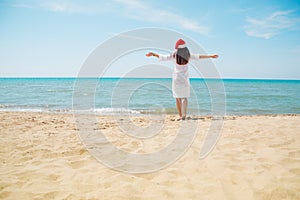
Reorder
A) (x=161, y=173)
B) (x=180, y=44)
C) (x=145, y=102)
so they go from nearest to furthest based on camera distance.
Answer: (x=161, y=173) → (x=180, y=44) → (x=145, y=102)

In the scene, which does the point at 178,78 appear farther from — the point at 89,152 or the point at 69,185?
the point at 69,185

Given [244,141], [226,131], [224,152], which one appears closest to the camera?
[224,152]

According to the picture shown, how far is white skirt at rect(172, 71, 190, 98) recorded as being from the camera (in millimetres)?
5418

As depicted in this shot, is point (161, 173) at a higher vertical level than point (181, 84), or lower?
lower

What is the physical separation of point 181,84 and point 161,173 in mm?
3298

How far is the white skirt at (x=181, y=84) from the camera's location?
213 inches

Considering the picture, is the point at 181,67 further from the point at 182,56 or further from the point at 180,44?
the point at 180,44

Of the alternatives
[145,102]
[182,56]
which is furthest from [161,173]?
[145,102]

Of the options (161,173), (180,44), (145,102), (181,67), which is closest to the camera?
(161,173)

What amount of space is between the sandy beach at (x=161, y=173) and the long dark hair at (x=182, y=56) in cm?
226

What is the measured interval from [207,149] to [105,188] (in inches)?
69.0

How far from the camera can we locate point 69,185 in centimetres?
221

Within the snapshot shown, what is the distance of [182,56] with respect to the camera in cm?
515

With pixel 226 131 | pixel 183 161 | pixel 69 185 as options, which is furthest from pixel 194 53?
pixel 69 185
